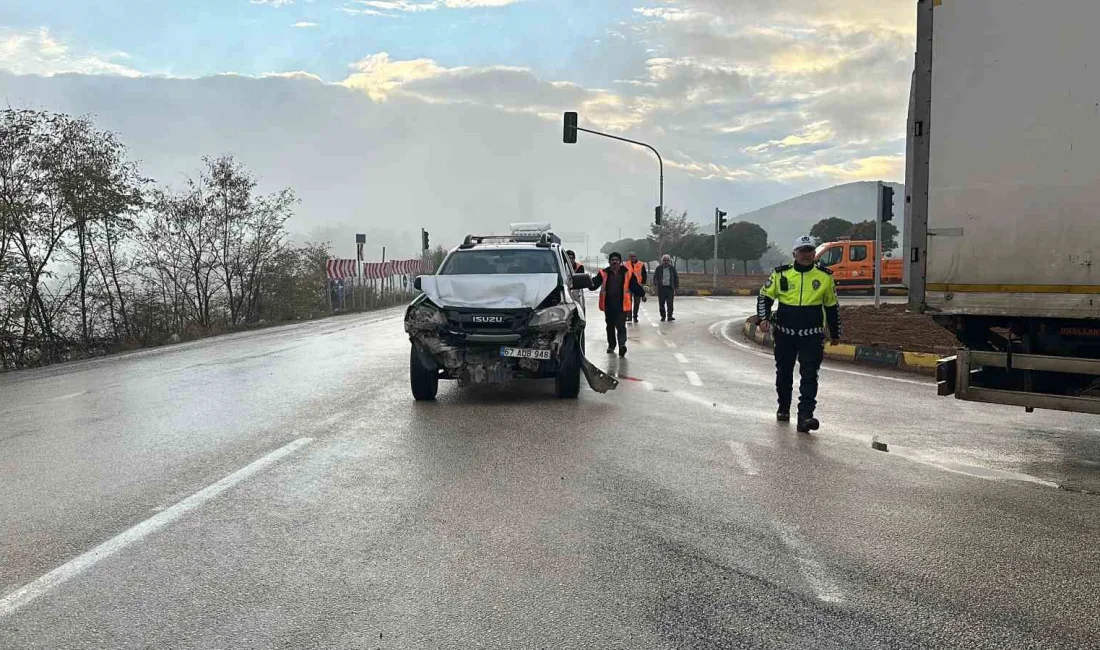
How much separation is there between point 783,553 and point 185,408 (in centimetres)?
684

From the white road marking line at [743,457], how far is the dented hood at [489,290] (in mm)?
2744

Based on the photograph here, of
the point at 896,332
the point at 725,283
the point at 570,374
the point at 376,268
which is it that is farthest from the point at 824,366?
the point at 725,283

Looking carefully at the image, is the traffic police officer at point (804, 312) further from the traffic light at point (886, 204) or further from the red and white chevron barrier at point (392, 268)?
the red and white chevron barrier at point (392, 268)

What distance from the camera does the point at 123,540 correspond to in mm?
4301

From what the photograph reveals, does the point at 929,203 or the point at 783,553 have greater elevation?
the point at 929,203

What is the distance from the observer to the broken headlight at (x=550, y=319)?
8430 millimetres

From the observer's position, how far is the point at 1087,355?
5934 millimetres

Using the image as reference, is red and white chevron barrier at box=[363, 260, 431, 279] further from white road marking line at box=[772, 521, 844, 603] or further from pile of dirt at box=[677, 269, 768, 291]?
white road marking line at box=[772, 521, 844, 603]

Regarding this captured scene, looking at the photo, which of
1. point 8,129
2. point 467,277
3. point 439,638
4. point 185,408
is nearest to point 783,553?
point 439,638

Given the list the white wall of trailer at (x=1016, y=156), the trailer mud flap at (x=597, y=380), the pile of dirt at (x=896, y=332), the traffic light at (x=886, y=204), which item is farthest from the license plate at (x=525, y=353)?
the traffic light at (x=886, y=204)

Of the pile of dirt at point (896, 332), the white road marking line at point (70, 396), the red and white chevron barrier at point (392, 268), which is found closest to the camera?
the white road marking line at point (70, 396)

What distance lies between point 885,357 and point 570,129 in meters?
20.8

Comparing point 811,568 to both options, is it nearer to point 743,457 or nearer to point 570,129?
point 743,457

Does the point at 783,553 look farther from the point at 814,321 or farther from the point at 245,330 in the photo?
the point at 245,330
